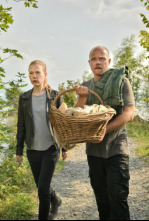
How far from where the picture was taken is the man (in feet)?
7.76

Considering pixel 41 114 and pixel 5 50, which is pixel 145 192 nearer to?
pixel 41 114

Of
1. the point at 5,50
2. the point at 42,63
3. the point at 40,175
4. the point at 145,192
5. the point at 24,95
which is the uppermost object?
the point at 5,50

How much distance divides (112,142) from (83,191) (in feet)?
9.52

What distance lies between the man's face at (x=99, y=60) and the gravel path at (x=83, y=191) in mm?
2488

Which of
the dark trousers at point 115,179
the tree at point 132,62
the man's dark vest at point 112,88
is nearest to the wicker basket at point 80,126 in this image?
the man's dark vest at point 112,88

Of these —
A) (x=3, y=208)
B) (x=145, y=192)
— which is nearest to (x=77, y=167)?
(x=145, y=192)

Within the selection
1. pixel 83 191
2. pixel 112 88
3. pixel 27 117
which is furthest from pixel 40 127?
pixel 83 191

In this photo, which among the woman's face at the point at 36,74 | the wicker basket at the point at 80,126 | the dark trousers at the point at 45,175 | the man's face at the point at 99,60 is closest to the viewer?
the wicker basket at the point at 80,126

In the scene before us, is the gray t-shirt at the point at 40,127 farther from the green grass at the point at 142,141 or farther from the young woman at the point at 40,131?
the green grass at the point at 142,141

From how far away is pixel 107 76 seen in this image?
8.34 ft

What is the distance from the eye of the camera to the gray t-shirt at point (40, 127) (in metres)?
2.94

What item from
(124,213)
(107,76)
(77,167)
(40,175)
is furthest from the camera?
(77,167)

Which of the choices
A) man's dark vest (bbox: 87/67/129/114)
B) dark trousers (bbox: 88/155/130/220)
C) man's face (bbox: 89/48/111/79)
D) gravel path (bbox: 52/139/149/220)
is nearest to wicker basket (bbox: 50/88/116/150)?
man's dark vest (bbox: 87/67/129/114)

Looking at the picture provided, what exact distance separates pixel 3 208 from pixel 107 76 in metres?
2.78
